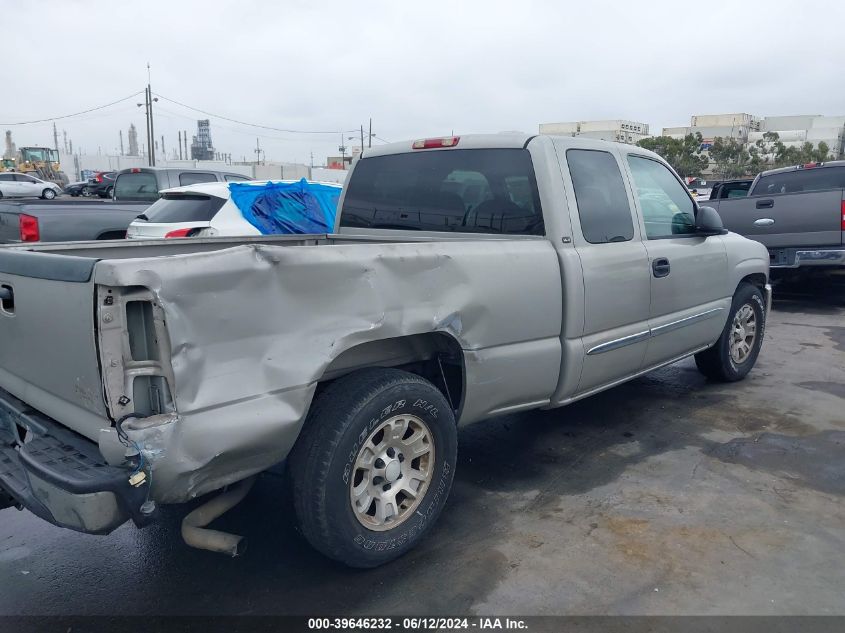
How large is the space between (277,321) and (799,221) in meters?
8.01

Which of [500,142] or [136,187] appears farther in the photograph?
[136,187]

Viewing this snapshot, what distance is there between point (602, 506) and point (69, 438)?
258 cm

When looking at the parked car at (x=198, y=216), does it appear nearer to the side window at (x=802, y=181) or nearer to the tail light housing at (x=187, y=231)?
the tail light housing at (x=187, y=231)

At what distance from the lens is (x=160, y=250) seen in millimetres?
3963

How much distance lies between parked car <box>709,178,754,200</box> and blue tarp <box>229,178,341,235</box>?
6.74 metres

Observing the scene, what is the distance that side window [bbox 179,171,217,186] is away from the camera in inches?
484

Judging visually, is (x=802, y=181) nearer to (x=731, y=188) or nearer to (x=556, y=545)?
(x=731, y=188)

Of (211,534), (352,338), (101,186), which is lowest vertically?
(211,534)

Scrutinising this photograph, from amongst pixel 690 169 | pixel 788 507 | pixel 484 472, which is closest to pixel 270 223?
pixel 484 472

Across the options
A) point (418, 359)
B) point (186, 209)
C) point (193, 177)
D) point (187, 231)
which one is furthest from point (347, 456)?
point (193, 177)

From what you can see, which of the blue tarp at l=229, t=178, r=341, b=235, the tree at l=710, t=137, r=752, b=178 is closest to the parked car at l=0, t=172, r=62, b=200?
the blue tarp at l=229, t=178, r=341, b=235

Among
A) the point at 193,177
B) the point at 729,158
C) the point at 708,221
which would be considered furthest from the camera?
the point at 729,158

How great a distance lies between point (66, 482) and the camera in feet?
7.34

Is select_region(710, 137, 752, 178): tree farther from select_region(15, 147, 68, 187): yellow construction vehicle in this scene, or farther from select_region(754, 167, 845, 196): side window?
select_region(15, 147, 68, 187): yellow construction vehicle
